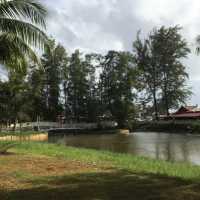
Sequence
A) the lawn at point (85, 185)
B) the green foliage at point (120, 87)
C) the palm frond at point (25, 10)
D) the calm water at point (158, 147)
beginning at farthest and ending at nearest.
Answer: the green foliage at point (120, 87) → the calm water at point (158, 147) → the palm frond at point (25, 10) → the lawn at point (85, 185)

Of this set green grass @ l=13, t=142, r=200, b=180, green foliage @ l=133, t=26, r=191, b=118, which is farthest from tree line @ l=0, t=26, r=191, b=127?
green grass @ l=13, t=142, r=200, b=180

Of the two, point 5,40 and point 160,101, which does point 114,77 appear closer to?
point 160,101

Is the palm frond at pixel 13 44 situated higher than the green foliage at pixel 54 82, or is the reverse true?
the green foliage at pixel 54 82

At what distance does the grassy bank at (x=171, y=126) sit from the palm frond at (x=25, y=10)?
40.6 metres

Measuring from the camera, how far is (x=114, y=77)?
65125mm

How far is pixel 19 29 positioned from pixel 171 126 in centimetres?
5051

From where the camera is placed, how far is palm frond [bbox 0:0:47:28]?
431 inches

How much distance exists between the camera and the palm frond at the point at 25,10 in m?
11.0

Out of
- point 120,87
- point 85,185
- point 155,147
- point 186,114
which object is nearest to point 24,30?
point 85,185

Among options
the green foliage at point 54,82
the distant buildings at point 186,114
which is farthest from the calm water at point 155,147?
the distant buildings at point 186,114

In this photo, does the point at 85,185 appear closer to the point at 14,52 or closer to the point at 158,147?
the point at 14,52

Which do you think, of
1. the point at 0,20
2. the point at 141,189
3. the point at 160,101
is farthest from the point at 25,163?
the point at 160,101

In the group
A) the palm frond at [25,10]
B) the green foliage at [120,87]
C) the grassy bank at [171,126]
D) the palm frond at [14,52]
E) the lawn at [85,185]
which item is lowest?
the lawn at [85,185]

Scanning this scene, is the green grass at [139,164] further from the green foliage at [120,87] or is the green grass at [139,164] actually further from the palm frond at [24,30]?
the green foliage at [120,87]
